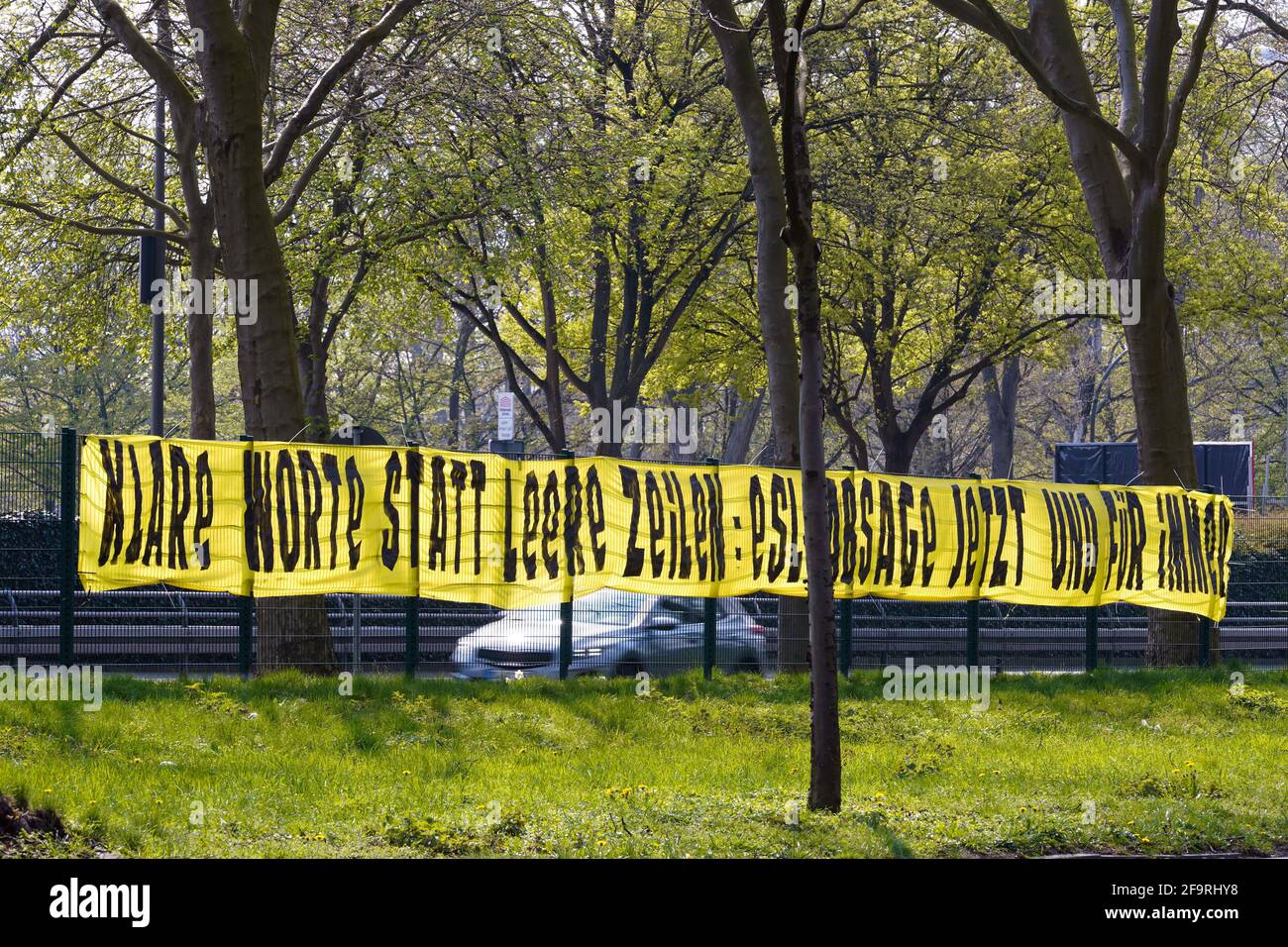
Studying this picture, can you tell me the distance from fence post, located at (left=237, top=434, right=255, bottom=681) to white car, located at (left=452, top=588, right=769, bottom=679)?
195cm

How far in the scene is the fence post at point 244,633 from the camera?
13.3 meters

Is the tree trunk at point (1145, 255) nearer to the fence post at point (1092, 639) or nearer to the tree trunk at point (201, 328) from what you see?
the fence post at point (1092, 639)

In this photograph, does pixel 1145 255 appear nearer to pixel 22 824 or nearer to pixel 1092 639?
pixel 1092 639

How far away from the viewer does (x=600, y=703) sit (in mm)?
12992

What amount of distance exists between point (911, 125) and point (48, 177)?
49.1 ft

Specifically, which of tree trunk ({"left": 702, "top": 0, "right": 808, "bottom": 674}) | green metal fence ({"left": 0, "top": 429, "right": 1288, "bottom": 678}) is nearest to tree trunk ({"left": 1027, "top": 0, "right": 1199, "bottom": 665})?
green metal fence ({"left": 0, "top": 429, "right": 1288, "bottom": 678})

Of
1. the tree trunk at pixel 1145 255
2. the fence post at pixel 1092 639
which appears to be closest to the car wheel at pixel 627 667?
the fence post at pixel 1092 639

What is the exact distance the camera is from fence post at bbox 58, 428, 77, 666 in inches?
487

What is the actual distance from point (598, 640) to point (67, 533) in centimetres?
507

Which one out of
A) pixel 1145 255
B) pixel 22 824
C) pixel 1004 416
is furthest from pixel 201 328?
pixel 1004 416
